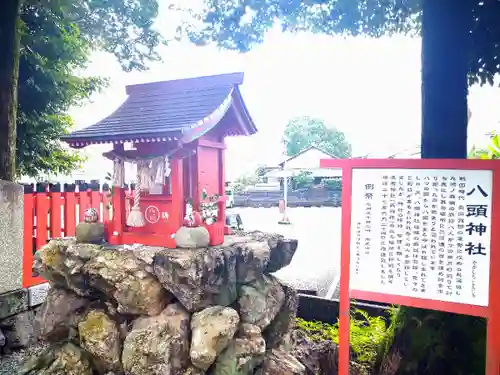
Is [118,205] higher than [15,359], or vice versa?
[118,205]

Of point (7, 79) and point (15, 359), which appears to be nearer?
point (15, 359)

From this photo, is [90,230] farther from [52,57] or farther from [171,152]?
[52,57]

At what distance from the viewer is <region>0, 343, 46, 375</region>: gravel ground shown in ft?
13.2

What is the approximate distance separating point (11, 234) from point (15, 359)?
1.49 meters

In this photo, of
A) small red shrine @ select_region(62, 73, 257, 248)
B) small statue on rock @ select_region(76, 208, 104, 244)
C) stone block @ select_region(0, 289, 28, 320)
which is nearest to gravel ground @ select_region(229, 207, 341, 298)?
small red shrine @ select_region(62, 73, 257, 248)

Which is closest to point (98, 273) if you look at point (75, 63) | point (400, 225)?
point (400, 225)

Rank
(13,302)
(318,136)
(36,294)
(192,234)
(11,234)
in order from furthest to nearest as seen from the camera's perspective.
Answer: (318,136), (36,294), (13,302), (11,234), (192,234)

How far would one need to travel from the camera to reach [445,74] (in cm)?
298

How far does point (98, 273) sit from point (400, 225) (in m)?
2.72

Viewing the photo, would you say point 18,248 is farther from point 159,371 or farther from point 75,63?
point 75,63

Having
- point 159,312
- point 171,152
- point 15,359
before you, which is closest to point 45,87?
point 171,152

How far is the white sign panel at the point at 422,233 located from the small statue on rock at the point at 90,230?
9.49ft

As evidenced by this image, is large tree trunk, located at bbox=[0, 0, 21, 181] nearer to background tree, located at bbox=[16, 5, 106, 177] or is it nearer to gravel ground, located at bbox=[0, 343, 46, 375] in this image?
background tree, located at bbox=[16, 5, 106, 177]

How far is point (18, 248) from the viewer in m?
4.54
